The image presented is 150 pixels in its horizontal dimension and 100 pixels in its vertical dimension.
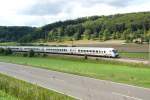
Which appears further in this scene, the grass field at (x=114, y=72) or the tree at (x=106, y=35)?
the tree at (x=106, y=35)

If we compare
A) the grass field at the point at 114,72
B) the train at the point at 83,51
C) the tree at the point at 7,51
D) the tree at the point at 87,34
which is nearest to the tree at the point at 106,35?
the tree at the point at 87,34

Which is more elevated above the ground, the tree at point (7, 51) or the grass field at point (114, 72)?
the grass field at point (114, 72)

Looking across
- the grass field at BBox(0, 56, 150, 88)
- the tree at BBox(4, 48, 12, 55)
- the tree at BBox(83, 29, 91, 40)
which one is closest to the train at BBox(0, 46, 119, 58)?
the tree at BBox(4, 48, 12, 55)

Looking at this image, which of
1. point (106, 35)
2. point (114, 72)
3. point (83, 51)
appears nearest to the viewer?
point (114, 72)

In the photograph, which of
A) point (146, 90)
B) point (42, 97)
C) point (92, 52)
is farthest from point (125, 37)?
point (42, 97)

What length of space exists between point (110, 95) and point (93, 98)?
5.49 ft

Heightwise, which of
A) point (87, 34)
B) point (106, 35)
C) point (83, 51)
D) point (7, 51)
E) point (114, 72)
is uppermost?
point (87, 34)

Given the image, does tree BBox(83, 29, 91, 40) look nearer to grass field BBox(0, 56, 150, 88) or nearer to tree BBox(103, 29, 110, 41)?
tree BBox(103, 29, 110, 41)

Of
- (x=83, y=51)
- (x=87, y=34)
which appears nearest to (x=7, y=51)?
(x=83, y=51)

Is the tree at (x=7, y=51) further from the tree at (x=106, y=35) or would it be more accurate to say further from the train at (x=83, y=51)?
the tree at (x=106, y=35)

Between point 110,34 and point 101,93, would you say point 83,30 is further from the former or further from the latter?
point 101,93

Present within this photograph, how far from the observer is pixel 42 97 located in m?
16.5

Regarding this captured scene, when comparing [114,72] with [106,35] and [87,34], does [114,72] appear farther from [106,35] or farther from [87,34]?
[87,34]

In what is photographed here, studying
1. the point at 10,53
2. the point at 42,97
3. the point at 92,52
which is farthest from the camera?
the point at 10,53
